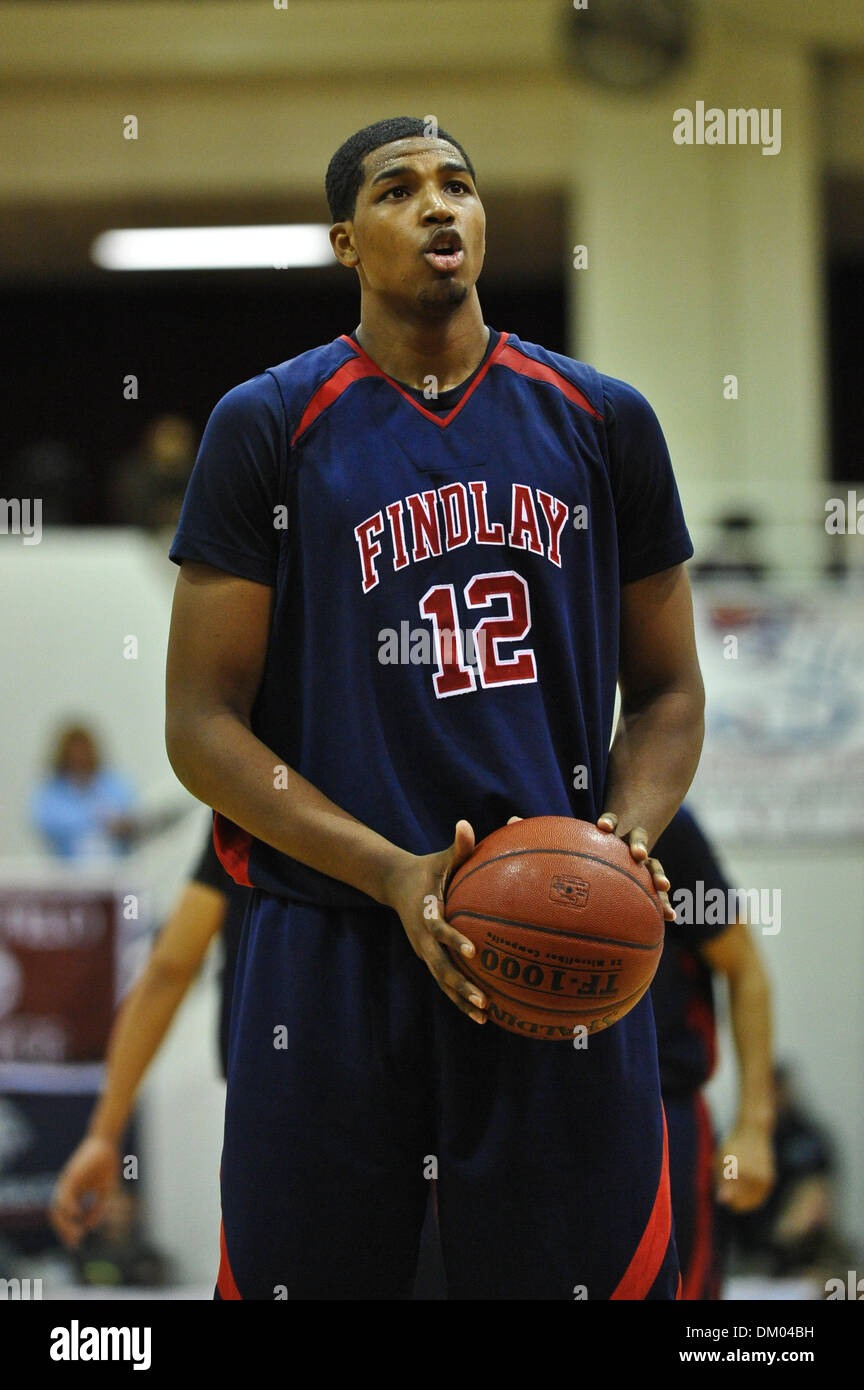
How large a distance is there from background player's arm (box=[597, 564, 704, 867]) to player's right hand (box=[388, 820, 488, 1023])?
1.06ft

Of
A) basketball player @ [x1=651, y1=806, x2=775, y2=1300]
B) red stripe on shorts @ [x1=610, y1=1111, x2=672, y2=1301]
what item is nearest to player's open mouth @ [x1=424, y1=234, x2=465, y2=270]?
red stripe on shorts @ [x1=610, y1=1111, x2=672, y2=1301]

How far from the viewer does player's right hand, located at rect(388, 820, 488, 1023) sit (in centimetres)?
179

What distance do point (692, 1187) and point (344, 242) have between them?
6.42 feet

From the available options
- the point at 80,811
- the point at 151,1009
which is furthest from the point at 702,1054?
the point at 80,811

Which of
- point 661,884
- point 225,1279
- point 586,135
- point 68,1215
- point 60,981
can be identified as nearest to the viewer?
point 661,884

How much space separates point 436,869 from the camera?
1842 mm

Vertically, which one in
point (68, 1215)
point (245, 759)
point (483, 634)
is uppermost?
point (483, 634)

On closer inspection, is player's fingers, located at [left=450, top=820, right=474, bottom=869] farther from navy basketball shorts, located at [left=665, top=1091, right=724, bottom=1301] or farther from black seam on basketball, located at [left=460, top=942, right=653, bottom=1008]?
navy basketball shorts, located at [left=665, top=1091, right=724, bottom=1301]

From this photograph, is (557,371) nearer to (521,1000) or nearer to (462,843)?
(462,843)

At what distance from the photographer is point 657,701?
2.17 meters

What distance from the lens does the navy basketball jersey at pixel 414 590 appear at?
78.7 inches

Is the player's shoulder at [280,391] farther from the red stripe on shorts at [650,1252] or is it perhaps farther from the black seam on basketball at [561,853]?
the red stripe on shorts at [650,1252]

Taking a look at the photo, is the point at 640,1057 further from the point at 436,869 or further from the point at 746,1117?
the point at 746,1117
